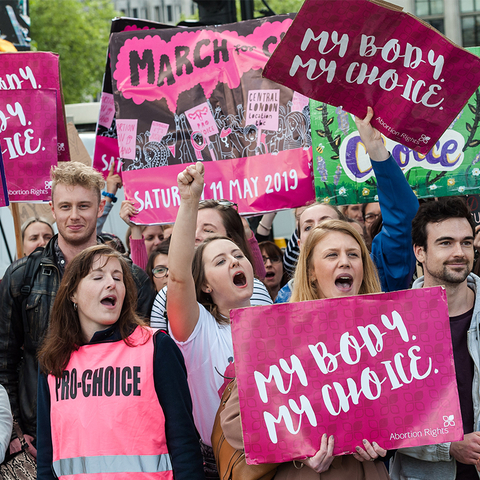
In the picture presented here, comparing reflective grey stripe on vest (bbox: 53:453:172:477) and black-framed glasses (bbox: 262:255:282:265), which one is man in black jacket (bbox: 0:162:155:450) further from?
black-framed glasses (bbox: 262:255:282:265)

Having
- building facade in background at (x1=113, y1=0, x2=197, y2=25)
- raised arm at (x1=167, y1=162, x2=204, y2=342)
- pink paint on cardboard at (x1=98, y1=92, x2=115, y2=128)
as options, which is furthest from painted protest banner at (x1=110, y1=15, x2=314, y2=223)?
building facade in background at (x1=113, y1=0, x2=197, y2=25)

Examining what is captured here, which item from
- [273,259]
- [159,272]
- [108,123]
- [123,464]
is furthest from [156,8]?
[123,464]

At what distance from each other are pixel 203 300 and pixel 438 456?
4.02ft

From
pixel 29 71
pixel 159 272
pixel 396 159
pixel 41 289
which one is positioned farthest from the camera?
pixel 29 71

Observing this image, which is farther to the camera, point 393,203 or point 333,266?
point 393,203

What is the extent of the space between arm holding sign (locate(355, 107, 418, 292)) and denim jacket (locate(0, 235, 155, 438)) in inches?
51.2

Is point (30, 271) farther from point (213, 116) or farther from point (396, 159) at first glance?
point (396, 159)

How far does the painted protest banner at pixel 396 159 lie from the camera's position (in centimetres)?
383

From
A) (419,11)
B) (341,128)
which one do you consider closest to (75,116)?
(419,11)

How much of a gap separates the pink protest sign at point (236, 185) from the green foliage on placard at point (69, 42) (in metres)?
19.4

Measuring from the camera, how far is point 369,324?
2297mm

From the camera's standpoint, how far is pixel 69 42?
23.0 m

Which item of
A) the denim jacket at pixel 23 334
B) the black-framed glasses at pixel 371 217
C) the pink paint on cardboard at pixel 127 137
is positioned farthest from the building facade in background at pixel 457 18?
the denim jacket at pixel 23 334

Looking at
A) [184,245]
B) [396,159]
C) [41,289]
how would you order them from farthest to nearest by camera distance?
[396,159]
[41,289]
[184,245]
